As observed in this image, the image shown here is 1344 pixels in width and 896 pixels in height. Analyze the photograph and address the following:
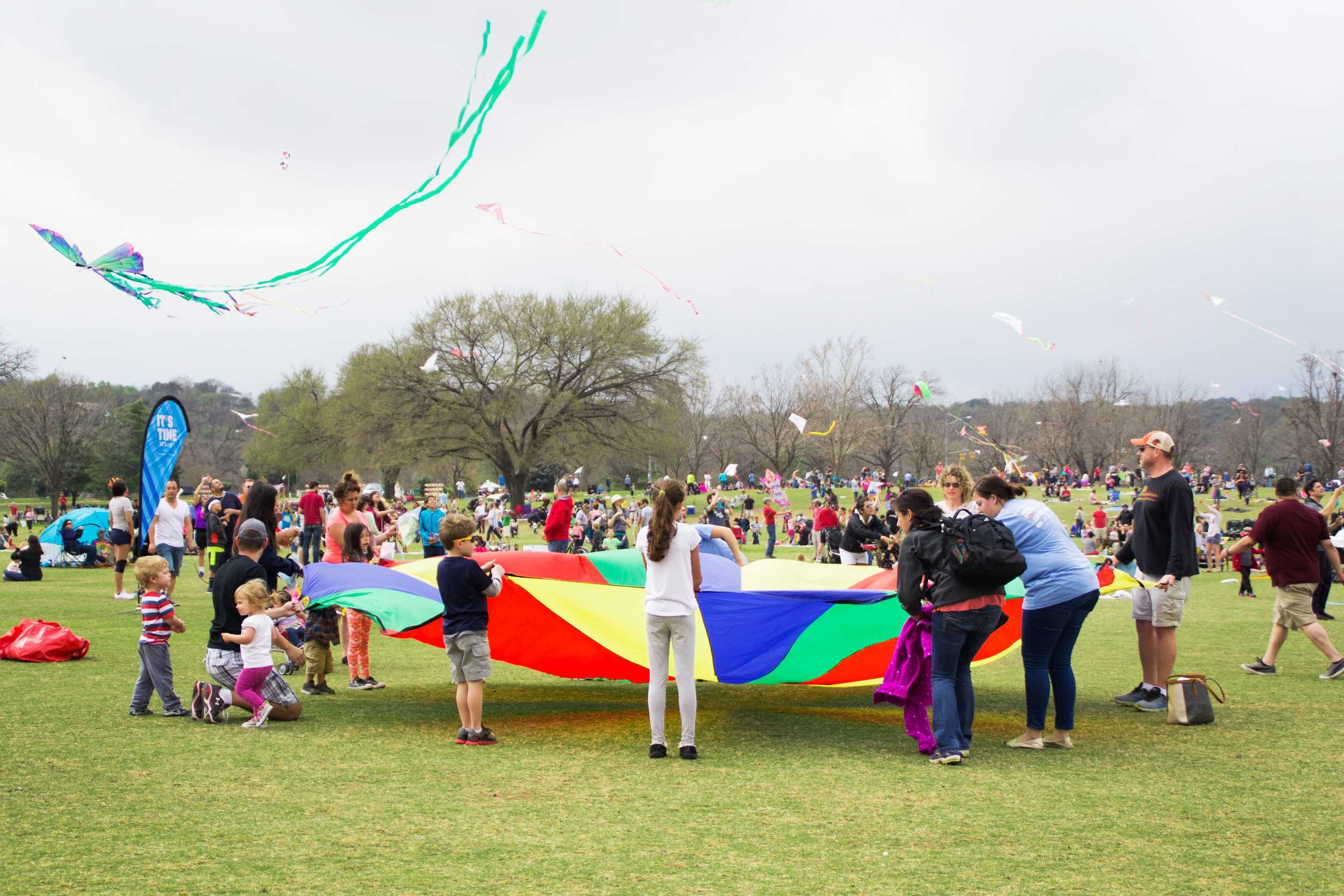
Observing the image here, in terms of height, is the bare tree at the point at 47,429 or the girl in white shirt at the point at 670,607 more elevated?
the bare tree at the point at 47,429

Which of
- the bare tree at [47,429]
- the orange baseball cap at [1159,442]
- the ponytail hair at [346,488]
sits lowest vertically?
the ponytail hair at [346,488]

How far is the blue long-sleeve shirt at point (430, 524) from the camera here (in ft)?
43.1

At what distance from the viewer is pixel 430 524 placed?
13.2 m

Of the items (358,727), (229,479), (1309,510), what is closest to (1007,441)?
(229,479)

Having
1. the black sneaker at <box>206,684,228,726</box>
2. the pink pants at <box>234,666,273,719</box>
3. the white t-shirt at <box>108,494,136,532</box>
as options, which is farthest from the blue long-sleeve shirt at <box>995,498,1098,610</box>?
the white t-shirt at <box>108,494,136,532</box>

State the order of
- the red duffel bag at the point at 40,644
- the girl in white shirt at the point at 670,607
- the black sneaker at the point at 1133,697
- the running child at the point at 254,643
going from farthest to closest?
the red duffel bag at the point at 40,644
the black sneaker at the point at 1133,697
the running child at the point at 254,643
the girl in white shirt at the point at 670,607

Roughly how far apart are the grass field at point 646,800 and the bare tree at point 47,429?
47.5 metres

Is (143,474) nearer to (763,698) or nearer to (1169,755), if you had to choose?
(763,698)

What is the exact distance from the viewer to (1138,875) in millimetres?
3477

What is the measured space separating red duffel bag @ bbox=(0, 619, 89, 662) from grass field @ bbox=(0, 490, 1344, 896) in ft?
2.81

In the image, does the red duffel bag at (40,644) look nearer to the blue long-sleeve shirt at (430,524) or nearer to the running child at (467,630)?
the running child at (467,630)

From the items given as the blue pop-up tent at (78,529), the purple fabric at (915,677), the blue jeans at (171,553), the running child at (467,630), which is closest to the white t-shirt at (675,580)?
the running child at (467,630)

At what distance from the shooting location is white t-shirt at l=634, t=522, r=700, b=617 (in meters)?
5.33

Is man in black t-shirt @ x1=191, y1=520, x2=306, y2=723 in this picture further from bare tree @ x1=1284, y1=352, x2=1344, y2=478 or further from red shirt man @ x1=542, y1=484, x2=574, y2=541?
bare tree @ x1=1284, y1=352, x2=1344, y2=478
